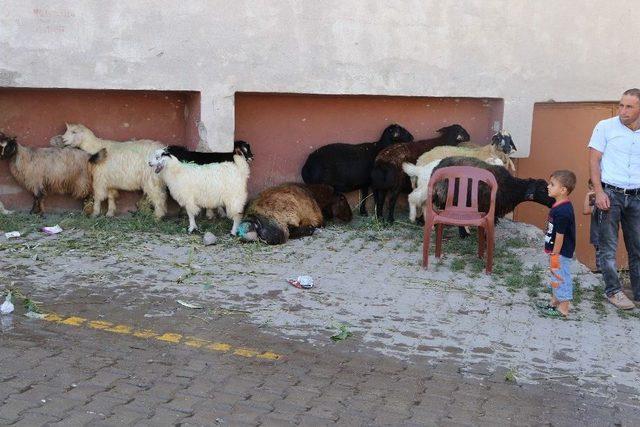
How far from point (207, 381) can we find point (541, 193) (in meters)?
4.86

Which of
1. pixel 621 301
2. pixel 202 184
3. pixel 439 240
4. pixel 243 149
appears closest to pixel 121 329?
pixel 202 184

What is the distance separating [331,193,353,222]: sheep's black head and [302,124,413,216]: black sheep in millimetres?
271

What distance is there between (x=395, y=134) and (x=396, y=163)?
1.65 ft

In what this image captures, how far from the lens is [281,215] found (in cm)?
884

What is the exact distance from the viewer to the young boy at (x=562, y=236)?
647 cm

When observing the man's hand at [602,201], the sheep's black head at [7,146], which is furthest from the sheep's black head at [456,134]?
the sheep's black head at [7,146]

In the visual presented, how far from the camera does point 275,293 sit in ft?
22.6

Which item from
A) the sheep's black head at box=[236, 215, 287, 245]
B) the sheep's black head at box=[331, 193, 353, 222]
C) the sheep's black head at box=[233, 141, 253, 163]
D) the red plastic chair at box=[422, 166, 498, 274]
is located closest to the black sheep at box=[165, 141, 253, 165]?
the sheep's black head at box=[233, 141, 253, 163]

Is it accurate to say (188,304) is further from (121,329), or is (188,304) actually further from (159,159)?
(159,159)

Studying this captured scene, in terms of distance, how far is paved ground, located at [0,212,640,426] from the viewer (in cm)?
471

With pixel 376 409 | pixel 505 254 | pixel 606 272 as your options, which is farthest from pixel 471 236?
pixel 376 409

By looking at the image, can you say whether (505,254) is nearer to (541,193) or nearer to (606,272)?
(541,193)

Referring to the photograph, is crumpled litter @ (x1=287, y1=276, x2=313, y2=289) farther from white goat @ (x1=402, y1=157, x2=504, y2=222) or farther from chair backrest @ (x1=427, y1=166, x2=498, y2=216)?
white goat @ (x1=402, y1=157, x2=504, y2=222)

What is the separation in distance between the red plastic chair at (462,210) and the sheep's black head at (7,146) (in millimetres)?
4663
